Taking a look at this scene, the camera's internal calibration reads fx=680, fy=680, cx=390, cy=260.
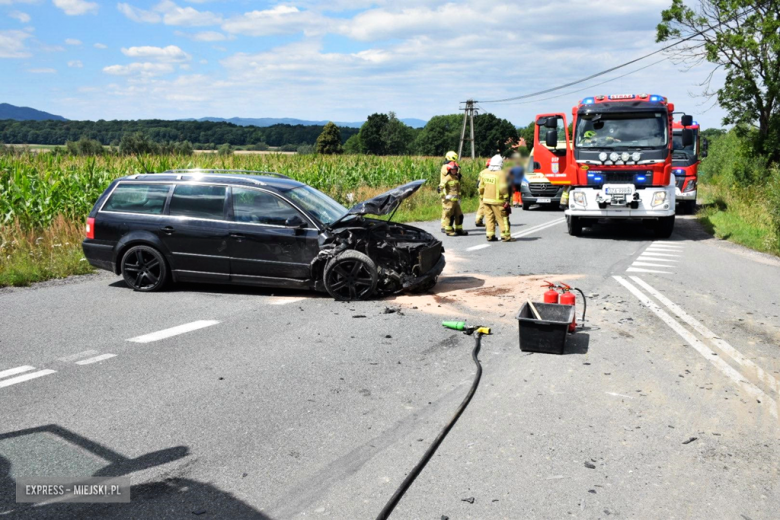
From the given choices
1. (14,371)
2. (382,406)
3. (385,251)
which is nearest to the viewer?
(382,406)

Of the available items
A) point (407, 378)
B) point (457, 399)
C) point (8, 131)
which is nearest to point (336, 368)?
point (407, 378)

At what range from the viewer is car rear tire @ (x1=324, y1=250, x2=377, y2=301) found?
8.49 m

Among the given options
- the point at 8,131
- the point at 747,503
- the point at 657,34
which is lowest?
the point at 747,503

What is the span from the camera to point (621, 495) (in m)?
3.69

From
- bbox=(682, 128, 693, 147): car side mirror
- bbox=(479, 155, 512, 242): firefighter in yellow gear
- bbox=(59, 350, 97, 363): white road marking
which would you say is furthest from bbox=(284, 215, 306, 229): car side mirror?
bbox=(682, 128, 693, 147): car side mirror

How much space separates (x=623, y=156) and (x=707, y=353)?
10.3m

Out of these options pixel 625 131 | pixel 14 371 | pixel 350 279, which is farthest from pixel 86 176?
pixel 625 131

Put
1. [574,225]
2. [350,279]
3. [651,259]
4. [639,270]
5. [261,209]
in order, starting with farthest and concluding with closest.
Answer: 1. [574,225]
2. [651,259]
3. [639,270]
4. [261,209]
5. [350,279]

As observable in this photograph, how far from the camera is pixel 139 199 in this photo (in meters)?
9.38

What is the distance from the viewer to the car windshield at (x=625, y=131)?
52.2 feet

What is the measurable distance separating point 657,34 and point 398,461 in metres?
27.2

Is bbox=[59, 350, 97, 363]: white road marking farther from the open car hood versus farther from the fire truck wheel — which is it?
the fire truck wheel

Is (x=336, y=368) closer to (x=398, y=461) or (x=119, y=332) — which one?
(x=398, y=461)

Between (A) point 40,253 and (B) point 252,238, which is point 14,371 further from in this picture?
(A) point 40,253
